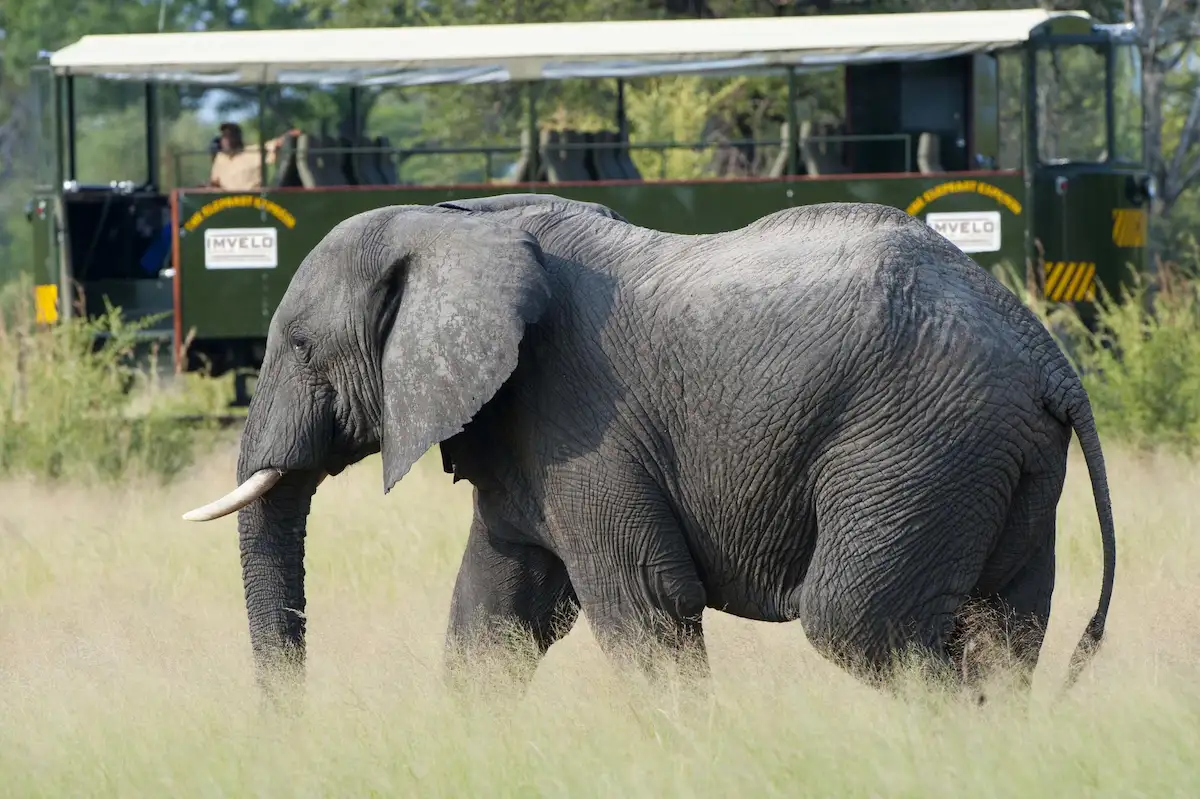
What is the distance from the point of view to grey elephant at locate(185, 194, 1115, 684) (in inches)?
207

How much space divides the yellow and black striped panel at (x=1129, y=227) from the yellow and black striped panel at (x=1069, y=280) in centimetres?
44

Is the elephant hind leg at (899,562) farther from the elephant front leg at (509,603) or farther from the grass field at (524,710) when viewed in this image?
the elephant front leg at (509,603)

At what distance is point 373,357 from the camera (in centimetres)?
582

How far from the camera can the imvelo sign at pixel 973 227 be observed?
14180mm

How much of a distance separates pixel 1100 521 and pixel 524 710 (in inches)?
65.5

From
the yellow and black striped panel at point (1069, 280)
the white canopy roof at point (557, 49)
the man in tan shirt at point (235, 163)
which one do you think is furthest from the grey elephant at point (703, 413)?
the man in tan shirt at point (235, 163)

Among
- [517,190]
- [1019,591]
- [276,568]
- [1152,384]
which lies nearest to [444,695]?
[276,568]

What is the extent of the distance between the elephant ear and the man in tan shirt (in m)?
9.88

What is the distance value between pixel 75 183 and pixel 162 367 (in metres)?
1.72

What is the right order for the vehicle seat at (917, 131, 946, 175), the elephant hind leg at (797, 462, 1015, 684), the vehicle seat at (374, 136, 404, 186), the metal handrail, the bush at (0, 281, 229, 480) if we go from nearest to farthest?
the elephant hind leg at (797, 462, 1015, 684) → the bush at (0, 281, 229, 480) → the metal handrail → the vehicle seat at (917, 131, 946, 175) → the vehicle seat at (374, 136, 404, 186)

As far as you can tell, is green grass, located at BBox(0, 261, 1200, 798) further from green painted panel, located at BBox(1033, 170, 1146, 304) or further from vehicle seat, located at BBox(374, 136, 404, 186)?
vehicle seat, located at BBox(374, 136, 404, 186)

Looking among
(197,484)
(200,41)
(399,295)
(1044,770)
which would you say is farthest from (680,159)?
(1044,770)

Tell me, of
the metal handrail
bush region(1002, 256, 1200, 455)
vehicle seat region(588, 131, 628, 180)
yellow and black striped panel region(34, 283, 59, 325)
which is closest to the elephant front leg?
bush region(1002, 256, 1200, 455)

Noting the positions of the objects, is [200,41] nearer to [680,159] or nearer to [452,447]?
[680,159]
